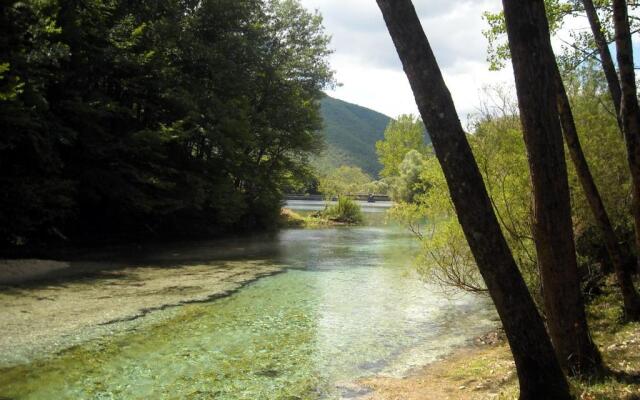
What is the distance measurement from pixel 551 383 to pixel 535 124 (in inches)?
102

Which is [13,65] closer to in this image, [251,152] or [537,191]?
[537,191]

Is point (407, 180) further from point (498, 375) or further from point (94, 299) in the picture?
point (498, 375)

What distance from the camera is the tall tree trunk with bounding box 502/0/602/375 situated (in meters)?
5.00

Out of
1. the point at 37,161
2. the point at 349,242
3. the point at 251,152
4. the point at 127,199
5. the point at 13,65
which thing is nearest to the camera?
the point at 13,65

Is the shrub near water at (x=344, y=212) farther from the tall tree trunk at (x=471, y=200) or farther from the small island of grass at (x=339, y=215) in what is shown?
the tall tree trunk at (x=471, y=200)

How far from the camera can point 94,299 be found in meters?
12.5

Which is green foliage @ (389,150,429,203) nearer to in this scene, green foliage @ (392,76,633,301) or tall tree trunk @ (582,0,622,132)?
green foliage @ (392,76,633,301)

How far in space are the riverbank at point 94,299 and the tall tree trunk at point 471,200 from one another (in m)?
7.74

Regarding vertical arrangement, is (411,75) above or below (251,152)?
below

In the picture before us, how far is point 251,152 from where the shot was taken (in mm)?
36875

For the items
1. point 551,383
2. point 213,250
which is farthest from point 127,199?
point 551,383

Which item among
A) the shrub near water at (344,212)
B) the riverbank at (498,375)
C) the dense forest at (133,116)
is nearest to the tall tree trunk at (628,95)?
the riverbank at (498,375)

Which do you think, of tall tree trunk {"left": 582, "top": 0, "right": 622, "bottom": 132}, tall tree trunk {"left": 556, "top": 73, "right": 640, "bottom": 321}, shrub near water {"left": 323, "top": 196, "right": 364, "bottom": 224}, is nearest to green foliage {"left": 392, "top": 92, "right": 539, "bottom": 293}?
tall tree trunk {"left": 556, "top": 73, "right": 640, "bottom": 321}

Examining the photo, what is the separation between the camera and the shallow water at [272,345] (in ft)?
24.1
